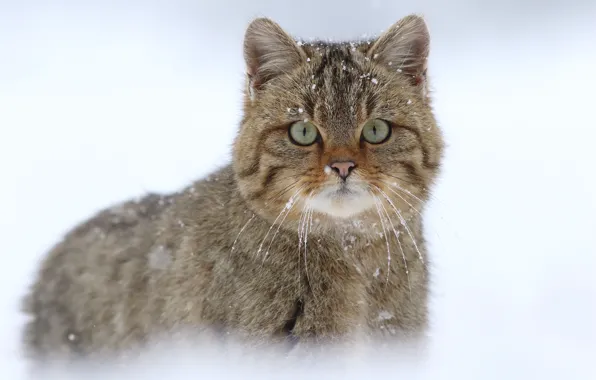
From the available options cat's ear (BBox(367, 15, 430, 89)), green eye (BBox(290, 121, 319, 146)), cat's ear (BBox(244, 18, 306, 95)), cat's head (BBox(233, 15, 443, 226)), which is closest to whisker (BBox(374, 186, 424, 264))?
cat's head (BBox(233, 15, 443, 226))

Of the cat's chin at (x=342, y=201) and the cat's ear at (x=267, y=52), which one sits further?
the cat's ear at (x=267, y=52)

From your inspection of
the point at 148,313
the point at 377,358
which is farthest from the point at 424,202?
the point at 148,313

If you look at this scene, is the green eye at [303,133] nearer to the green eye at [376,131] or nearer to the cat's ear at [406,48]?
the green eye at [376,131]

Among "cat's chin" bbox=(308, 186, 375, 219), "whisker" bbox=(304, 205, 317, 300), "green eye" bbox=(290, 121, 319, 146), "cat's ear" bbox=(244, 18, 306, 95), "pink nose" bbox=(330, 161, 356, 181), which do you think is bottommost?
"whisker" bbox=(304, 205, 317, 300)

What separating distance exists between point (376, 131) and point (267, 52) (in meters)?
0.83

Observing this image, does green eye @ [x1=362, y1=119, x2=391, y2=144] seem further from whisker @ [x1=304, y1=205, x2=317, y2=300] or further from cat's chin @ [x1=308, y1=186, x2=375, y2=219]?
whisker @ [x1=304, y1=205, x2=317, y2=300]

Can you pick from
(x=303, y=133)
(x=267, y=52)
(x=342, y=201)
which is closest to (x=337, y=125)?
(x=303, y=133)

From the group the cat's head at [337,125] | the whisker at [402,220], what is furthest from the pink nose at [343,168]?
the whisker at [402,220]

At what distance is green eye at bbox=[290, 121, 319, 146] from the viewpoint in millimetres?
3984

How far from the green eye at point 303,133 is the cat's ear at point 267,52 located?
44 centimetres

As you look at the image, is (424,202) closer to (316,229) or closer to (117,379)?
(316,229)

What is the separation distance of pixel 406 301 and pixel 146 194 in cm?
221

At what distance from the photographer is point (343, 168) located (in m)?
3.75

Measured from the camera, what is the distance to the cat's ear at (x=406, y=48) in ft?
14.0
